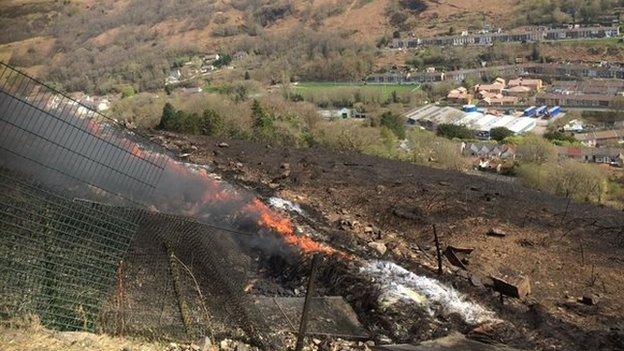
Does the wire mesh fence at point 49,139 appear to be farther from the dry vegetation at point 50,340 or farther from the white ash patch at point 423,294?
the white ash patch at point 423,294

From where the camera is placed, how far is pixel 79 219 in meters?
4.27

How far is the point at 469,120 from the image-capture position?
30125 mm

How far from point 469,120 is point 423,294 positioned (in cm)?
2608

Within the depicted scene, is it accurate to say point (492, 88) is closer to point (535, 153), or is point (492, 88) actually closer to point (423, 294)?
point (535, 153)

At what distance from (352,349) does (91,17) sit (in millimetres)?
50827

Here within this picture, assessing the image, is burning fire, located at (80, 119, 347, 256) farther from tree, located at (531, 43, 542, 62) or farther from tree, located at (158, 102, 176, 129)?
tree, located at (531, 43, 542, 62)

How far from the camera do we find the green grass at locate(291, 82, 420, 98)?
36375mm

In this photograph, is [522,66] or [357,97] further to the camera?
[522,66]

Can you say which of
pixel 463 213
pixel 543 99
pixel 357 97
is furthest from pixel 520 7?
pixel 463 213

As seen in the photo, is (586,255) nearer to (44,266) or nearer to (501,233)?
(501,233)

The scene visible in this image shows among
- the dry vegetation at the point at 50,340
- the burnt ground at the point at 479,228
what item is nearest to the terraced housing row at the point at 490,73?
the burnt ground at the point at 479,228

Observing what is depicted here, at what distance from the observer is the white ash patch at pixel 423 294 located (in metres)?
5.21

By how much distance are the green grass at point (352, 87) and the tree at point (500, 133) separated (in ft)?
35.5

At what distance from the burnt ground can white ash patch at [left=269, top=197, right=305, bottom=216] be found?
0.60 feet
